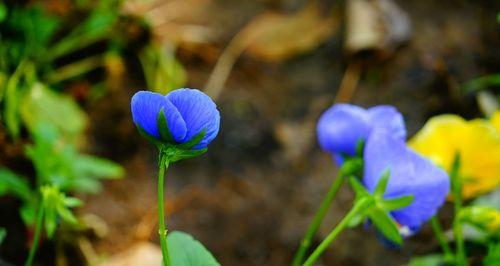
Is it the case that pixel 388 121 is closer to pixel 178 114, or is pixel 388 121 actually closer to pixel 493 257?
pixel 493 257

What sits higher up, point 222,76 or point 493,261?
point 222,76

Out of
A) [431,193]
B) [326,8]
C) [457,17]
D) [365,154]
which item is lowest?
[431,193]

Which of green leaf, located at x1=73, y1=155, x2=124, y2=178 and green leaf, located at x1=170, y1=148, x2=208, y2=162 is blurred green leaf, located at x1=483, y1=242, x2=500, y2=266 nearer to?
green leaf, located at x1=170, y1=148, x2=208, y2=162

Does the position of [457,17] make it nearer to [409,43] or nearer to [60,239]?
[409,43]

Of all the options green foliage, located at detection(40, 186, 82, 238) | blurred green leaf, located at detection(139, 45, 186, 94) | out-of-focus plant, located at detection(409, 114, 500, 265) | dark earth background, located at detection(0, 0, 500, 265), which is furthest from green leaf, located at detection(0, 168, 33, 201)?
out-of-focus plant, located at detection(409, 114, 500, 265)

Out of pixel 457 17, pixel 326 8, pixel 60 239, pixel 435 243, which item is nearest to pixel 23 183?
pixel 60 239
